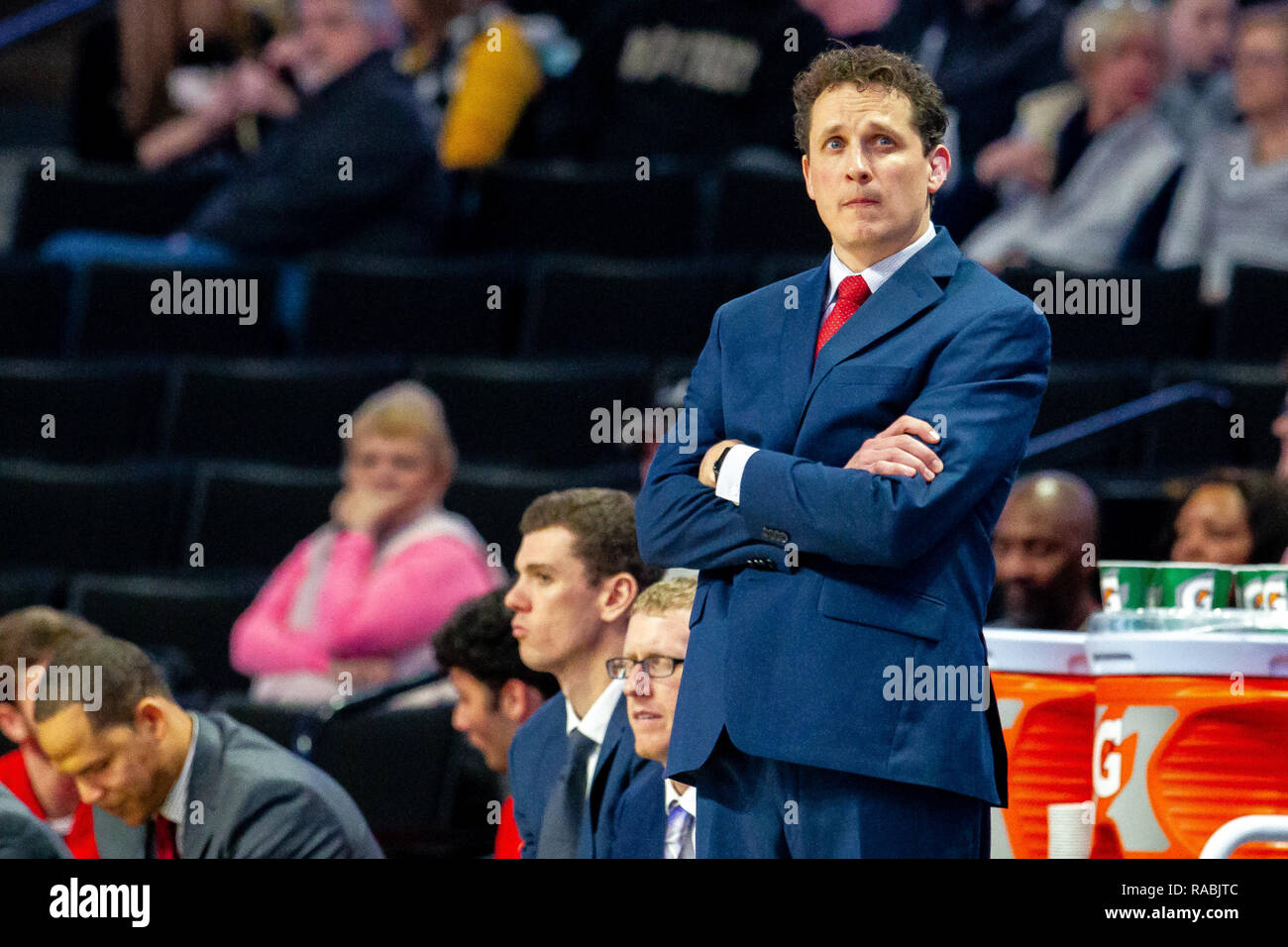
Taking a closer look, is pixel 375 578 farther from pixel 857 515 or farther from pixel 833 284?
pixel 857 515

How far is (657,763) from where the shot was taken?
2.39 meters

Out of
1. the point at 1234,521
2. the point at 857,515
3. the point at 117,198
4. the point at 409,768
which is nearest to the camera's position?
the point at 857,515

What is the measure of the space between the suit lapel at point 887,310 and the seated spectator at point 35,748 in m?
1.52

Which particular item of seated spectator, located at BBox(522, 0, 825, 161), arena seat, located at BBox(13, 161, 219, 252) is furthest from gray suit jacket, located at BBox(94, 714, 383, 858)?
arena seat, located at BBox(13, 161, 219, 252)

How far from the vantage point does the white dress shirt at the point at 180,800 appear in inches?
108

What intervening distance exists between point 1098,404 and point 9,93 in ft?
13.8

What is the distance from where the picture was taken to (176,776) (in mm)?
2764

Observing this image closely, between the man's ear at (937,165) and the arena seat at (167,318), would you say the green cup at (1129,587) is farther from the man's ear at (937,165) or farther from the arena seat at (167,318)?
the arena seat at (167,318)

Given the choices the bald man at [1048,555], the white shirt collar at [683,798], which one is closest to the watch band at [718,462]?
Result: the white shirt collar at [683,798]

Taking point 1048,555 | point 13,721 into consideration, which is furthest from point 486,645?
point 1048,555

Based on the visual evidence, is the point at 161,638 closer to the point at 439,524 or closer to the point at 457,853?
the point at 439,524

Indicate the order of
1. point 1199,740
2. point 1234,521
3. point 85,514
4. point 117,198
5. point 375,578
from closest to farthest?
point 1199,740 < point 1234,521 < point 375,578 < point 85,514 < point 117,198

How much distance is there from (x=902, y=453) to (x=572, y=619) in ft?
2.88

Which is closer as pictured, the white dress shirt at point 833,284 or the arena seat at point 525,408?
the white dress shirt at point 833,284
